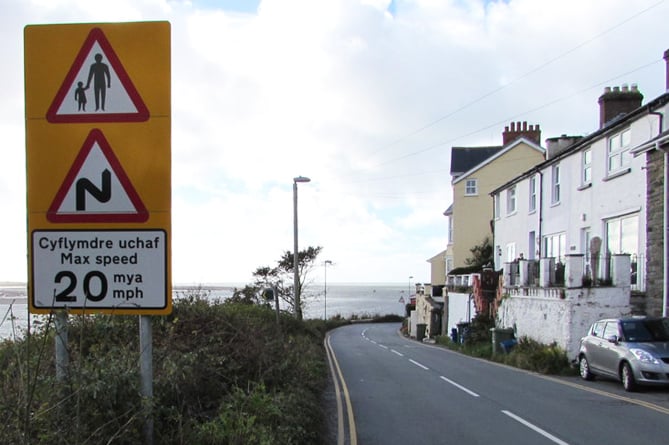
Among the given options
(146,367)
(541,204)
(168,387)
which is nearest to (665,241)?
(541,204)

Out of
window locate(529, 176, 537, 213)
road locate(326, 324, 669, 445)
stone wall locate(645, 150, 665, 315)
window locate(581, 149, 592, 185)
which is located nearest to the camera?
road locate(326, 324, 669, 445)

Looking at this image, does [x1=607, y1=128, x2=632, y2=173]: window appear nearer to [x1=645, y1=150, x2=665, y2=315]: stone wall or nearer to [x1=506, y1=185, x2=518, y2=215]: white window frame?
[x1=645, y1=150, x2=665, y2=315]: stone wall

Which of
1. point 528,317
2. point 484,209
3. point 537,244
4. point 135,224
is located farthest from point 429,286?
point 135,224

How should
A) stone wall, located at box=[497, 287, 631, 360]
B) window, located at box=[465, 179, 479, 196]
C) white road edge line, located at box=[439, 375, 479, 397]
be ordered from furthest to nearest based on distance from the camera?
window, located at box=[465, 179, 479, 196], stone wall, located at box=[497, 287, 631, 360], white road edge line, located at box=[439, 375, 479, 397]

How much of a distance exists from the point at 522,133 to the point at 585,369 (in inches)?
1191

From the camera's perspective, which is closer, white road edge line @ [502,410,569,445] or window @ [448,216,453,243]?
white road edge line @ [502,410,569,445]

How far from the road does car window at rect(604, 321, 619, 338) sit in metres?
1.28

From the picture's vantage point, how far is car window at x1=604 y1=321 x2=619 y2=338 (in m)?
14.5

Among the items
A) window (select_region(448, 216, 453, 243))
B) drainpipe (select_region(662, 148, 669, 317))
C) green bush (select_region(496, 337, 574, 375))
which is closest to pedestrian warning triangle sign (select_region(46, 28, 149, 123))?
drainpipe (select_region(662, 148, 669, 317))

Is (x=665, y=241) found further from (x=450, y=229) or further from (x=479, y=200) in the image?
(x=450, y=229)

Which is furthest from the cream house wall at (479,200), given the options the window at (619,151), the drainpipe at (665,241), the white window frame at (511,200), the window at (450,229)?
the drainpipe at (665,241)

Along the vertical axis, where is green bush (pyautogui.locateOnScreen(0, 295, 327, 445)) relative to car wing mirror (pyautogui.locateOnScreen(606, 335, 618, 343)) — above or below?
above

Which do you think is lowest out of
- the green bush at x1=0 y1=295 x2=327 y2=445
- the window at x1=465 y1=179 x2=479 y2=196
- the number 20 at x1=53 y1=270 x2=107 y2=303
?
the green bush at x1=0 y1=295 x2=327 y2=445

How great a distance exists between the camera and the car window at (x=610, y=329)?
14.5 meters
